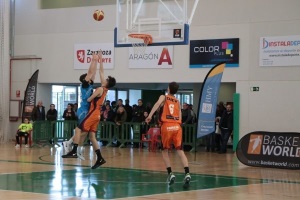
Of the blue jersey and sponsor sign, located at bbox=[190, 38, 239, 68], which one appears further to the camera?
sponsor sign, located at bbox=[190, 38, 239, 68]

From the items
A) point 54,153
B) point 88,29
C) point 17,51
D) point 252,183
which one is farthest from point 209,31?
point 252,183

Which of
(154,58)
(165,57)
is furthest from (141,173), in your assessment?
(154,58)

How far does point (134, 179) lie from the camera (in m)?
12.9

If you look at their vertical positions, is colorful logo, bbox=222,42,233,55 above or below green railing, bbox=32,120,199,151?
above

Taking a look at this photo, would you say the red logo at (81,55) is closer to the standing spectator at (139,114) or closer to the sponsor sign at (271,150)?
the standing spectator at (139,114)

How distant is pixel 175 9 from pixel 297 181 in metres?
8.31

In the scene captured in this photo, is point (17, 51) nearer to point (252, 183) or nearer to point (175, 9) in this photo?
point (175, 9)

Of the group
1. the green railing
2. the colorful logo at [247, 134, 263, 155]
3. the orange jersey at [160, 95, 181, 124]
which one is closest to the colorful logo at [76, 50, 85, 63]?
the green railing

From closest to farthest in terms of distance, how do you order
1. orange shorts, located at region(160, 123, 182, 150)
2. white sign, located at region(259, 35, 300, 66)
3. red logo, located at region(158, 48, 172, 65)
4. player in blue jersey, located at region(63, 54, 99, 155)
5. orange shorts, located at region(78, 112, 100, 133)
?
1. orange shorts, located at region(160, 123, 182, 150)
2. player in blue jersey, located at region(63, 54, 99, 155)
3. orange shorts, located at region(78, 112, 100, 133)
4. white sign, located at region(259, 35, 300, 66)
5. red logo, located at region(158, 48, 172, 65)

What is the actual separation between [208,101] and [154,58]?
667 cm

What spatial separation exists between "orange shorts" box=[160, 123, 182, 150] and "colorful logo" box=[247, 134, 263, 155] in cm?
533

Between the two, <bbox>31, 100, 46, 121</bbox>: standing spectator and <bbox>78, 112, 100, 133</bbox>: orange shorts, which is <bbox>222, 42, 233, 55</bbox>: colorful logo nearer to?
<bbox>31, 100, 46, 121</bbox>: standing spectator

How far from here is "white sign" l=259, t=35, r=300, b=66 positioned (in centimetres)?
2214

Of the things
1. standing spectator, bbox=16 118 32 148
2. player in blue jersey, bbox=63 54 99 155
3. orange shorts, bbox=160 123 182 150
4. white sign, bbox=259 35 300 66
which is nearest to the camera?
orange shorts, bbox=160 123 182 150
